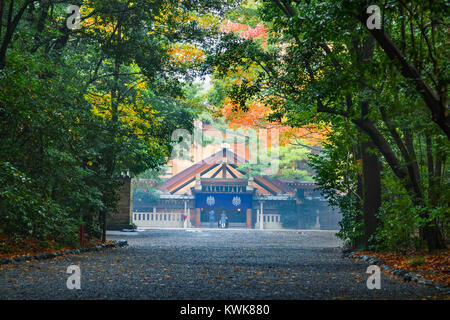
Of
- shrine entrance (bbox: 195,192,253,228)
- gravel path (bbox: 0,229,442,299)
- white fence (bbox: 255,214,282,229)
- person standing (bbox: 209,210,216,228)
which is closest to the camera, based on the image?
gravel path (bbox: 0,229,442,299)

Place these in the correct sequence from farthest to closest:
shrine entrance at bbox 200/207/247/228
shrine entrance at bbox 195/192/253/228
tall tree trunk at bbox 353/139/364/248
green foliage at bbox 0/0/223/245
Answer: shrine entrance at bbox 200/207/247/228 → shrine entrance at bbox 195/192/253/228 → tall tree trunk at bbox 353/139/364/248 → green foliage at bbox 0/0/223/245

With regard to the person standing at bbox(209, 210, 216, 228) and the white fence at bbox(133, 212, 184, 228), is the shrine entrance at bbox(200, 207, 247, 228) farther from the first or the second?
the white fence at bbox(133, 212, 184, 228)

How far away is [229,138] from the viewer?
4056 cm

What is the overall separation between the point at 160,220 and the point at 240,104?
1164 inches

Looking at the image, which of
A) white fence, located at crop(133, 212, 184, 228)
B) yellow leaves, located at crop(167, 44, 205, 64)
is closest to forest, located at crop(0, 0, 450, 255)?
yellow leaves, located at crop(167, 44, 205, 64)

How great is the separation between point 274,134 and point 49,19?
892 inches

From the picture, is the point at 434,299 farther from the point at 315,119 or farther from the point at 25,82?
the point at 315,119

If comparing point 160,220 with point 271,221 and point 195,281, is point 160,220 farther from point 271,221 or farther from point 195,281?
point 195,281

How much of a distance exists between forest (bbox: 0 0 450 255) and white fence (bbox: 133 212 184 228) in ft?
75.4

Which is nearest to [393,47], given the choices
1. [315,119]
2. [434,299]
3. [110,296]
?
[434,299]

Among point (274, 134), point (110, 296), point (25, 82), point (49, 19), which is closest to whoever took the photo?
point (110, 296)

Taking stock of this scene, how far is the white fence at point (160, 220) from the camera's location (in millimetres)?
40281

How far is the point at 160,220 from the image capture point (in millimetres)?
40375

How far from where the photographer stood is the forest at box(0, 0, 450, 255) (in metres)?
8.16
